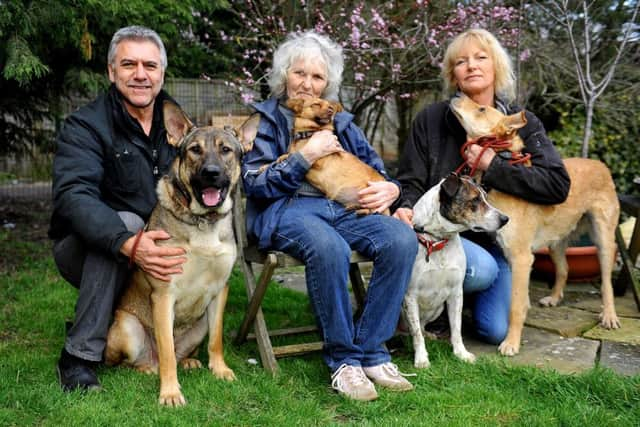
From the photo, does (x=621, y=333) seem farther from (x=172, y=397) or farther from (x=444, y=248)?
(x=172, y=397)

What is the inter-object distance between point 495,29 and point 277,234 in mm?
4452

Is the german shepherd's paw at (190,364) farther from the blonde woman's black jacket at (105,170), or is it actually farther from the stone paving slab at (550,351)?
the stone paving slab at (550,351)

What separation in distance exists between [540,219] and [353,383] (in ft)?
5.95

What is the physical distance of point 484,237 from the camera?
422 cm

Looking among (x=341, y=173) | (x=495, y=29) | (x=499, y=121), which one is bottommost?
(x=341, y=173)

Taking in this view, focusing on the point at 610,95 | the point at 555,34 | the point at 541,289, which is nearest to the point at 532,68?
the point at 555,34

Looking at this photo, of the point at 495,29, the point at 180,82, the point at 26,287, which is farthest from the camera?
the point at 180,82

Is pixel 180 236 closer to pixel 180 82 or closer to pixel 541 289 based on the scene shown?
pixel 541 289

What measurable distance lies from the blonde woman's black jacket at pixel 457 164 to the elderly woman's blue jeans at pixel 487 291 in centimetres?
46

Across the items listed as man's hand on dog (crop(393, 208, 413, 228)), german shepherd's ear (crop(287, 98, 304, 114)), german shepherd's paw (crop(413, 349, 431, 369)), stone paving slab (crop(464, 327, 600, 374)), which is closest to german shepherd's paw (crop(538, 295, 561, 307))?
stone paving slab (crop(464, 327, 600, 374))

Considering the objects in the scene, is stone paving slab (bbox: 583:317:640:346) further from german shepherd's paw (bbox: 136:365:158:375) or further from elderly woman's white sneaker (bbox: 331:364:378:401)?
german shepherd's paw (bbox: 136:365:158:375)

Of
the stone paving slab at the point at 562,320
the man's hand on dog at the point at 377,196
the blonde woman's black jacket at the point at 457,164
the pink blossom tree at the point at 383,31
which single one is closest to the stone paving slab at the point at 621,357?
the stone paving slab at the point at 562,320

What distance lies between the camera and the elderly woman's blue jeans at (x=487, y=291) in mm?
3865

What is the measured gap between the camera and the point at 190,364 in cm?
352
